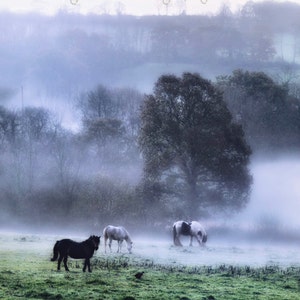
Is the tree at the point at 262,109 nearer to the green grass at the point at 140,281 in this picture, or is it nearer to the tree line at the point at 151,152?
the tree line at the point at 151,152

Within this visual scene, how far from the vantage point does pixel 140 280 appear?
28594mm

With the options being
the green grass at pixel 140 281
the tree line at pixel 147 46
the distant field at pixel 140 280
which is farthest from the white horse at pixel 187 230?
the tree line at pixel 147 46

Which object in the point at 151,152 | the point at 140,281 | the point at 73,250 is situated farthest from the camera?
the point at 151,152

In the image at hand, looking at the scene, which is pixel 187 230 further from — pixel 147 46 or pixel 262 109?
pixel 147 46

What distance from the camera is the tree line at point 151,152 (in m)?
60.9

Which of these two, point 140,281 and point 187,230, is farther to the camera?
point 187,230

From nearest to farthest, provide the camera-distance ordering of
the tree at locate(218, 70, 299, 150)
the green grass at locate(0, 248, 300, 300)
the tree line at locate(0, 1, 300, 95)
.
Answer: the green grass at locate(0, 248, 300, 300) < the tree at locate(218, 70, 299, 150) < the tree line at locate(0, 1, 300, 95)

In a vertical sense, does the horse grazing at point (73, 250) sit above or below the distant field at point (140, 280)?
above

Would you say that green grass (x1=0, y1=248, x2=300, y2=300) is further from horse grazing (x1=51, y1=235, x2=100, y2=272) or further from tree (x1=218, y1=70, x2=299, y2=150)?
tree (x1=218, y1=70, x2=299, y2=150)

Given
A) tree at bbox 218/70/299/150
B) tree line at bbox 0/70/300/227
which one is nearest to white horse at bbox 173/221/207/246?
tree line at bbox 0/70/300/227

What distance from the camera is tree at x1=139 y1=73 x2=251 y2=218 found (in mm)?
60812

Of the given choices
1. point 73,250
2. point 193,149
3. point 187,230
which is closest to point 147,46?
point 193,149

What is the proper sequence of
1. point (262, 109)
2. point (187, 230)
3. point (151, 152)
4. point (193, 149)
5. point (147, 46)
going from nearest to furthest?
point (187, 230) → point (193, 149) → point (151, 152) → point (262, 109) → point (147, 46)

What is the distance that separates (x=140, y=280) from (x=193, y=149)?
33.2m
